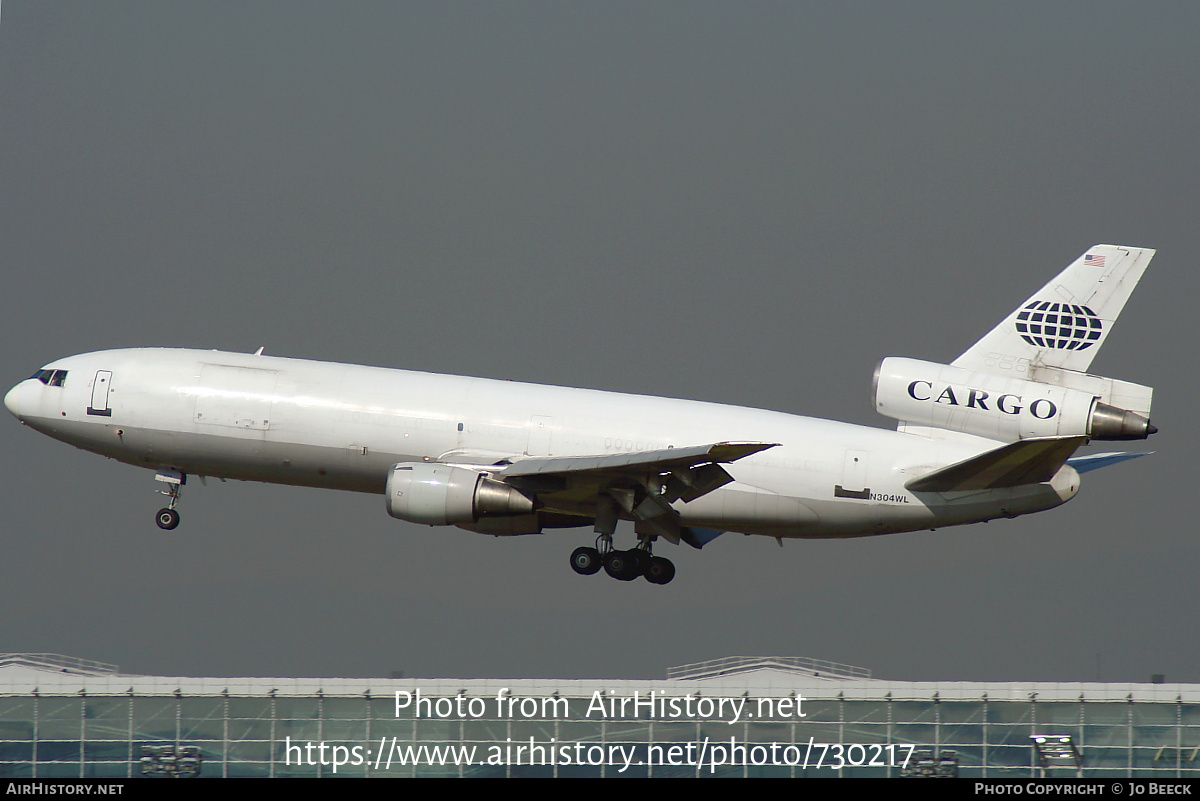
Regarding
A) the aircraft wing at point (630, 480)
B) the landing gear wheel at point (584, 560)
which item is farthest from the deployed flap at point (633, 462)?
the landing gear wheel at point (584, 560)

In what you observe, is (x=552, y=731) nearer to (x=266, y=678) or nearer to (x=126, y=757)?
(x=266, y=678)

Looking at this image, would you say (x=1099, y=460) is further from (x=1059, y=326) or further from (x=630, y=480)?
(x=630, y=480)

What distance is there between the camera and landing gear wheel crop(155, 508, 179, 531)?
43844mm

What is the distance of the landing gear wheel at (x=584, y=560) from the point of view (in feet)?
137

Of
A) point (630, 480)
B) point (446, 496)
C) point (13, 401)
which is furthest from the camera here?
point (13, 401)

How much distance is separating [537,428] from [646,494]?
3658 mm

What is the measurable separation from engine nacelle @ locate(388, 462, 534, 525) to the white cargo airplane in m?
0.06

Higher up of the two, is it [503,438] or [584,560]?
[503,438]

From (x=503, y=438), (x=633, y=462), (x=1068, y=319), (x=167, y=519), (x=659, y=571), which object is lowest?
(x=659, y=571)

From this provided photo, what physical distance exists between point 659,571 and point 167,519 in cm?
1556

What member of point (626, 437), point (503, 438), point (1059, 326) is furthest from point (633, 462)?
point (1059, 326)

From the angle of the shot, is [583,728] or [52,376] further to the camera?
[583,728]

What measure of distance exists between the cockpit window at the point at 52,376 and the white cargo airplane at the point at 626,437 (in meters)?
1.29

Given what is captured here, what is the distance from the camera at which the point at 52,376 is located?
43031 millimetres
